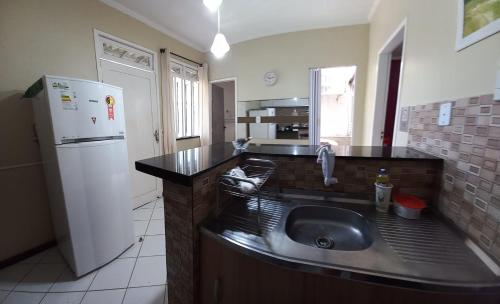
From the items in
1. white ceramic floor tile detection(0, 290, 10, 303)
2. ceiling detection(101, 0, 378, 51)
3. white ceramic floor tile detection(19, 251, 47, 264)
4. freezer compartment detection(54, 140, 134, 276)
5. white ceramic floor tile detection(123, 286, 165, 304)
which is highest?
ceiling detection(101, 0, 378, 51)

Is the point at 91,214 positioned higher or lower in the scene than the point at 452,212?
lower

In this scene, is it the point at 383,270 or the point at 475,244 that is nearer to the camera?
the point at 383,270

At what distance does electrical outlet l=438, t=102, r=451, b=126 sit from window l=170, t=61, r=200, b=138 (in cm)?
312

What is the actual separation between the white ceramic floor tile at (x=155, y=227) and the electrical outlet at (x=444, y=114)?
8.10 feet

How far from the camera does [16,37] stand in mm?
1621

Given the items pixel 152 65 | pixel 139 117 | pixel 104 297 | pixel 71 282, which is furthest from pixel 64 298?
pixel 152 65

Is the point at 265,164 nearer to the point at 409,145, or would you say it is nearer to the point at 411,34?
the point at 409,145

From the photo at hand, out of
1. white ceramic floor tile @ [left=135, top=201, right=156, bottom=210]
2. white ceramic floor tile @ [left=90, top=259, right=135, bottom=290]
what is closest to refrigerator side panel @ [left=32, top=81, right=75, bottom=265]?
white ceramic floor tile @ [left=90, top=259, right=135, bottom=290]

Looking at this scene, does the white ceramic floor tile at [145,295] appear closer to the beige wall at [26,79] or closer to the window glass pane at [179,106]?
the beige wall at [26,79]

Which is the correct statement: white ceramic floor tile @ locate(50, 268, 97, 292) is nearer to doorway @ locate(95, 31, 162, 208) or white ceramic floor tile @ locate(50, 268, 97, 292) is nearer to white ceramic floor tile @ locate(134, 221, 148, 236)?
white ceramic floor tile @ locate(134, 221, 148, 236)

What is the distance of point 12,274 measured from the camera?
1.58 metres

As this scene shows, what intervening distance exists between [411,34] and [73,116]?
2527 mm

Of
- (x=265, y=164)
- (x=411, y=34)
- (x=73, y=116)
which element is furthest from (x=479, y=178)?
(x=73, y=116)

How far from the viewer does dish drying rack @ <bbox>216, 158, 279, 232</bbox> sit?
85 centimetres
